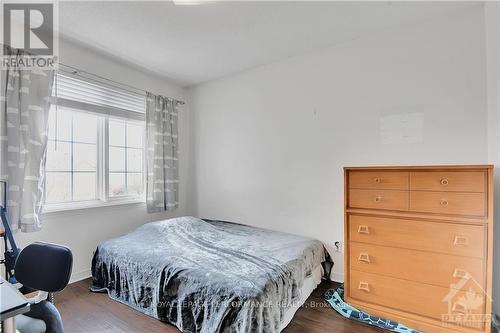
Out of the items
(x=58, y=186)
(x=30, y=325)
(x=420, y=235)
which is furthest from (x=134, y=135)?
(x=420, y=235)

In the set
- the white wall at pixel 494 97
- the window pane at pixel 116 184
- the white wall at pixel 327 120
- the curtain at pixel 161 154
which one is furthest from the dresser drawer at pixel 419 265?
the window pane at pixel 116 184

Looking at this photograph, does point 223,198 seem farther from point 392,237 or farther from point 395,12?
point 395,12

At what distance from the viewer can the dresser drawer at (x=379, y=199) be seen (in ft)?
6.43

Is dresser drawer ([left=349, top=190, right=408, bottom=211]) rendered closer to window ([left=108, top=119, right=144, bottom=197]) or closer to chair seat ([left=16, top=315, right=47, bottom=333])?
chair seat ([left=16, top=315, right=47, bottom=333])

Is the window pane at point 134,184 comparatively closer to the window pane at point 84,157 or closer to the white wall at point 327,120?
the window pane at point 84,157

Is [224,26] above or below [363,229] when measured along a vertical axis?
above

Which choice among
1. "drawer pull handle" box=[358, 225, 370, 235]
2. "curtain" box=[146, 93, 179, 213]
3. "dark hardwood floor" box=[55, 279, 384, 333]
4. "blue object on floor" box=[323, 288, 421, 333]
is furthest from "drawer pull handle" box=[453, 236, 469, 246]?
"curtain" box=[146, 93, 179, 213]

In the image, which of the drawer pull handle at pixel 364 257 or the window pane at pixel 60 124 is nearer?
the drawer pull handle at pixel 364 257

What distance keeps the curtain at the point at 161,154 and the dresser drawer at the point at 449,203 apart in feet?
9.62

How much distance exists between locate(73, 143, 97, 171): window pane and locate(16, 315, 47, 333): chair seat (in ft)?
6.15

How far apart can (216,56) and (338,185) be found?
2.08 meters

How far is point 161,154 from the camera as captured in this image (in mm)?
3436

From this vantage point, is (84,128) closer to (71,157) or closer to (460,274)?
(71,157)

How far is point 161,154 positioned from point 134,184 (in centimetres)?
54
